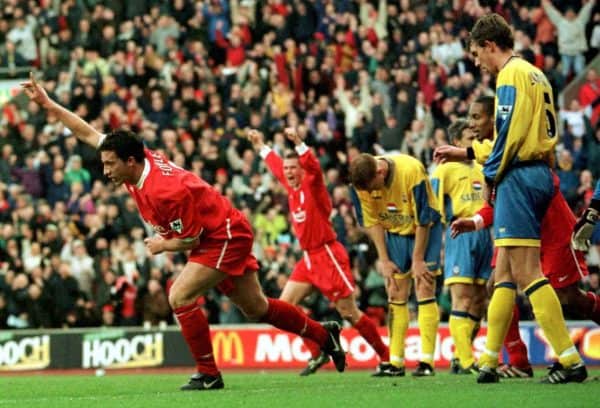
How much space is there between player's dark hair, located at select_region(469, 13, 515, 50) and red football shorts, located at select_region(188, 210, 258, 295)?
8.02 feet

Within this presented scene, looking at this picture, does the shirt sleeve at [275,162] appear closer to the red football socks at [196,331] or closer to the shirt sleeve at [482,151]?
the red football socks at [196,331]

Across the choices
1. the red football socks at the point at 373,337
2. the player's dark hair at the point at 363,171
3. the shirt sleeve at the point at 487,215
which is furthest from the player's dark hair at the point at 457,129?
the red football socks at the point at 373,337

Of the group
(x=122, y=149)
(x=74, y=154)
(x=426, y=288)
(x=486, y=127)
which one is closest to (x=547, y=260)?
(x=486, y=127)

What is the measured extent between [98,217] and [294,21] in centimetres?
586

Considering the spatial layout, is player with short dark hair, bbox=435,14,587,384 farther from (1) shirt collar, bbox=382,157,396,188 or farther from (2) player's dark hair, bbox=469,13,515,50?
(1) shirt collar, bbox=382,157,396,188

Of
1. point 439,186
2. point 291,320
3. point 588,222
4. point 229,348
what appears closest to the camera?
point 588,222

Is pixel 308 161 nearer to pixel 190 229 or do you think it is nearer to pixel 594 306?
pixel 190 229

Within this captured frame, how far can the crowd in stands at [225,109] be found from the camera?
819 inches

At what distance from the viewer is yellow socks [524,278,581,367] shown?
9.48 metres

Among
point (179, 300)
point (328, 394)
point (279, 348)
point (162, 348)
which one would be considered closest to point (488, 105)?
point (328, 394)

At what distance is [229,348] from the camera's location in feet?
61.6

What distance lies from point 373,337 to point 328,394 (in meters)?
3.93

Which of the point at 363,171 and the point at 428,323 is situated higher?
the point at 363,171

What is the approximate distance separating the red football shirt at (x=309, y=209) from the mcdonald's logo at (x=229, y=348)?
4372 millimetres
